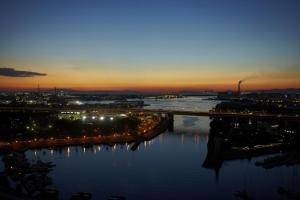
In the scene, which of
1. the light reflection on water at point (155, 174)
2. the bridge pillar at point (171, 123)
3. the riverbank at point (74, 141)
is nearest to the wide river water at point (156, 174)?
the light reflection on water at point (155, 174)

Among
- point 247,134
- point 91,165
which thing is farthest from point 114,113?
point 91,165

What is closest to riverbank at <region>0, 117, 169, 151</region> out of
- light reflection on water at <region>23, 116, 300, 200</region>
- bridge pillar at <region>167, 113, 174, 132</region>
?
light reflection on water at <region>23, 116, 300, 200</region>

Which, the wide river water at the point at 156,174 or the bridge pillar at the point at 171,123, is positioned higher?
the bridge pillar at the point at 171,123

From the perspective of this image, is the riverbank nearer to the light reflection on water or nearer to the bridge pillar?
the light reflection on water

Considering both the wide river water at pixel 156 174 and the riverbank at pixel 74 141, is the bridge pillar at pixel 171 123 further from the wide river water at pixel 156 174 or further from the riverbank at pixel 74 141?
the wide river water at pixel 156 174

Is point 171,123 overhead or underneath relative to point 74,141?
overhead

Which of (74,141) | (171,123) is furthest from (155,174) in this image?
(171,123)

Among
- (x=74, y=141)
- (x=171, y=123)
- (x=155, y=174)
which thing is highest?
(x=171, y=123)

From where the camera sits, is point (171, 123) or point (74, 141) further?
point (171, 123)

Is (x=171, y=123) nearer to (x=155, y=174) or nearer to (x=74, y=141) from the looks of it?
(x=74, y=141)
